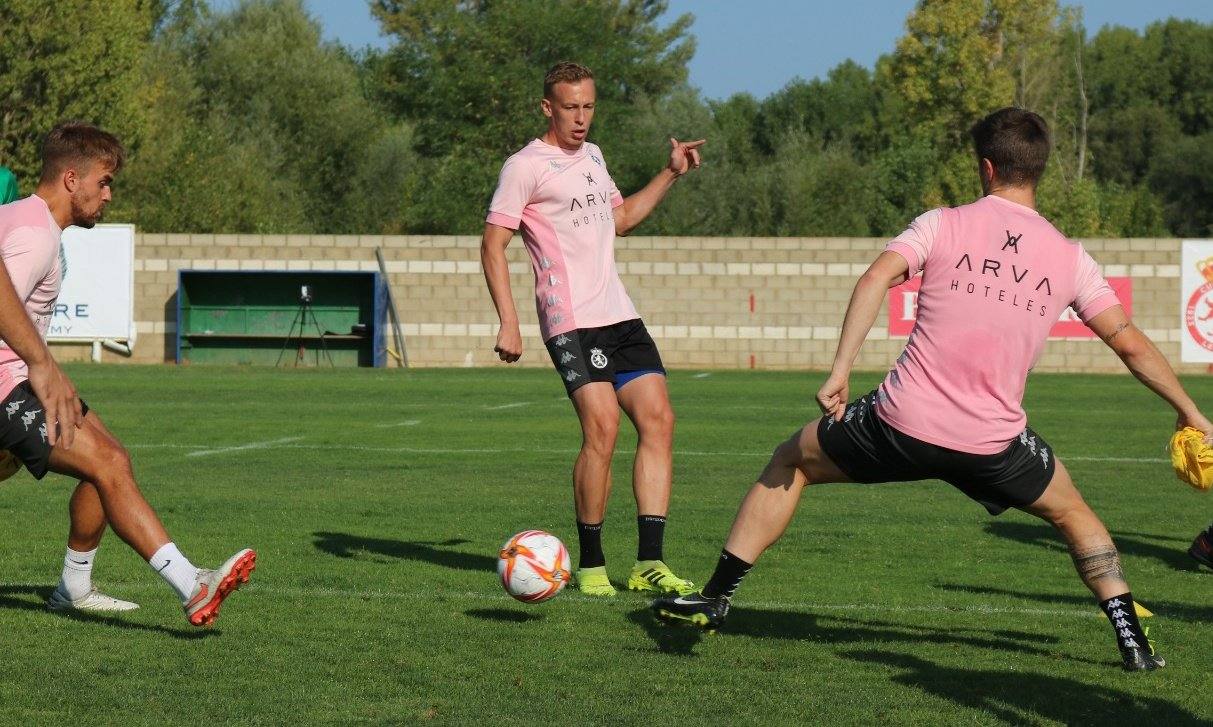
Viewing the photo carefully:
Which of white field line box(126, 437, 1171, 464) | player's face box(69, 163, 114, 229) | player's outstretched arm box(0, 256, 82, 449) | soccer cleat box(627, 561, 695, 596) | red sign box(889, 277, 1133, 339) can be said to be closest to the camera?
player's outstretched arm box(0, 256, 82, 449)

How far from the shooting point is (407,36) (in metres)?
70.6

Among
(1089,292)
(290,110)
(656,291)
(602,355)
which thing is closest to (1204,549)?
(1089,292)

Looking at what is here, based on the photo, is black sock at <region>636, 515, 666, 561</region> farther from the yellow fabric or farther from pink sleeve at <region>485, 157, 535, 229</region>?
the yellow fabric

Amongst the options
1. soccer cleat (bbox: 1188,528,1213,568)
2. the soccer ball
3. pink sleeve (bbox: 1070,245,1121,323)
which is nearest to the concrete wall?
soccer cleat (bbox: 1188,528,1213,568)

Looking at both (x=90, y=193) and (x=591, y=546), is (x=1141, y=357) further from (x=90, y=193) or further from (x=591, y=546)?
(x=90, y=193)

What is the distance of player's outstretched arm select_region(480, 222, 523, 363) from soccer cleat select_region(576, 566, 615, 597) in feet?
3.24

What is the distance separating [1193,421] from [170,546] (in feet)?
11.8

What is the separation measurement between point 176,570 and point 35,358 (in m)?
1.23

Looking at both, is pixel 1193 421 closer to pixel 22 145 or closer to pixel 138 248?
pixel 138 248

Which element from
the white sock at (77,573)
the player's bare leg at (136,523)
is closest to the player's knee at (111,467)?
the player's bare leg at (136,523)

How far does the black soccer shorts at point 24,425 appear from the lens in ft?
18.3

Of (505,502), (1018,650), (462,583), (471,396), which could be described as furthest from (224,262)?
(1018,650)

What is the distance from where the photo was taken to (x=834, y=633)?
608 centimetres

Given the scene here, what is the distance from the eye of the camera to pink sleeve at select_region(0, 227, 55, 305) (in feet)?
18.2
